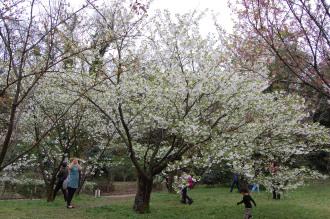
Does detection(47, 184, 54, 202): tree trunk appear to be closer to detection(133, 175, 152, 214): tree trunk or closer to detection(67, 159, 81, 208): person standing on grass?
Result: detection(67, 159, 81, 208): person standing on grass

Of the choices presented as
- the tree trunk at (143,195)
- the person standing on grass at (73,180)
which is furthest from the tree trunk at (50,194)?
the tree trunk at (143,195)

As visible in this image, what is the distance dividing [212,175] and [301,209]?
11.2 metres

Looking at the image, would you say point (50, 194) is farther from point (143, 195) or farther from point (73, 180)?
point (143, 195)

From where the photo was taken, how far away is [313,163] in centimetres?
2677

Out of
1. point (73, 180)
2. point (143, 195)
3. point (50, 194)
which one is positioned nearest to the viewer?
point (143, 195)

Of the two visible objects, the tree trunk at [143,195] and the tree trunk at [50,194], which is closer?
the tree trunk at [143,195]

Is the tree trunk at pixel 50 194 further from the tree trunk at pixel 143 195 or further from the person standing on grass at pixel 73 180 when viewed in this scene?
the tree trunk at pixel 143 195

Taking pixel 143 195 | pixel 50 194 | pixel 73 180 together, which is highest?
pixel 73 180

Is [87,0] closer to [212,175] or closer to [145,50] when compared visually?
[145,50]

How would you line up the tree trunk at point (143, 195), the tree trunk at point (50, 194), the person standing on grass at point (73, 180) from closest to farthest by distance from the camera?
the tree trunk at point (143, 195) → the person standing on grass at point (73, 180) → the tree trunk at point (50, 194)

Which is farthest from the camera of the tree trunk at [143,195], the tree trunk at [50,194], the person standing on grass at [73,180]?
the tree trunk at [50,194]

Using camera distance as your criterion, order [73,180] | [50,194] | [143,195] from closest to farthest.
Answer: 1. [143,195]
2. [73,180]
3. [50,194]

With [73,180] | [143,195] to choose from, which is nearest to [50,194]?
[73,180]

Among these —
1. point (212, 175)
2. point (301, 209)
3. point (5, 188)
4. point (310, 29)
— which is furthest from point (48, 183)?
point (212, 175)
